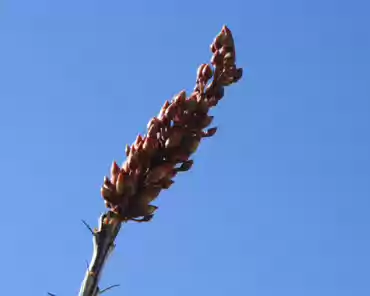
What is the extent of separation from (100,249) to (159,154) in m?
0.49

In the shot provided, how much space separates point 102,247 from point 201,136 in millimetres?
666

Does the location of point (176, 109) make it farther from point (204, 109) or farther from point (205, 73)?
point (205, 73)

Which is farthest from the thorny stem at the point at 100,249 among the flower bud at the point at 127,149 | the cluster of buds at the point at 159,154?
the flower bud at the point at 127,149

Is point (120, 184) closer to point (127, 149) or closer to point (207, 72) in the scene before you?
point (127, 149)

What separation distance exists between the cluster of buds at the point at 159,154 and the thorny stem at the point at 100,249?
80 millimetres

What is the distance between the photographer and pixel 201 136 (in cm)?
253

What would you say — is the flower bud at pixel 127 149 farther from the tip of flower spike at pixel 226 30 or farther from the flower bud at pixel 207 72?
the tip of flower spike at pixel 226 30

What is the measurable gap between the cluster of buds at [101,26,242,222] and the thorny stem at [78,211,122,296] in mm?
80

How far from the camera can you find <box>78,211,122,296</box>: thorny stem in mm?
2256

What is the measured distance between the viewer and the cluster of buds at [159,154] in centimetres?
232

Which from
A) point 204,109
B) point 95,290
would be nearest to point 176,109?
point 204,109

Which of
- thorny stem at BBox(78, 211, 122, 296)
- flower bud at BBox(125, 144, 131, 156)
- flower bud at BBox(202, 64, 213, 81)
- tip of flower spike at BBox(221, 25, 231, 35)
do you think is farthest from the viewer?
tip of flower spike at BBox(221, 25, 231, 35)

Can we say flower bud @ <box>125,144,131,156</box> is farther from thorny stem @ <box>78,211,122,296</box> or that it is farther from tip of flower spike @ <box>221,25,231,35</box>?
tip of flower spike @ <box>221,25,231,35</box>

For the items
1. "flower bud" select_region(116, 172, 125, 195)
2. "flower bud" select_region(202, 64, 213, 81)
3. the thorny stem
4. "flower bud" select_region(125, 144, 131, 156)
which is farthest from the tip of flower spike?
the thorny stem
